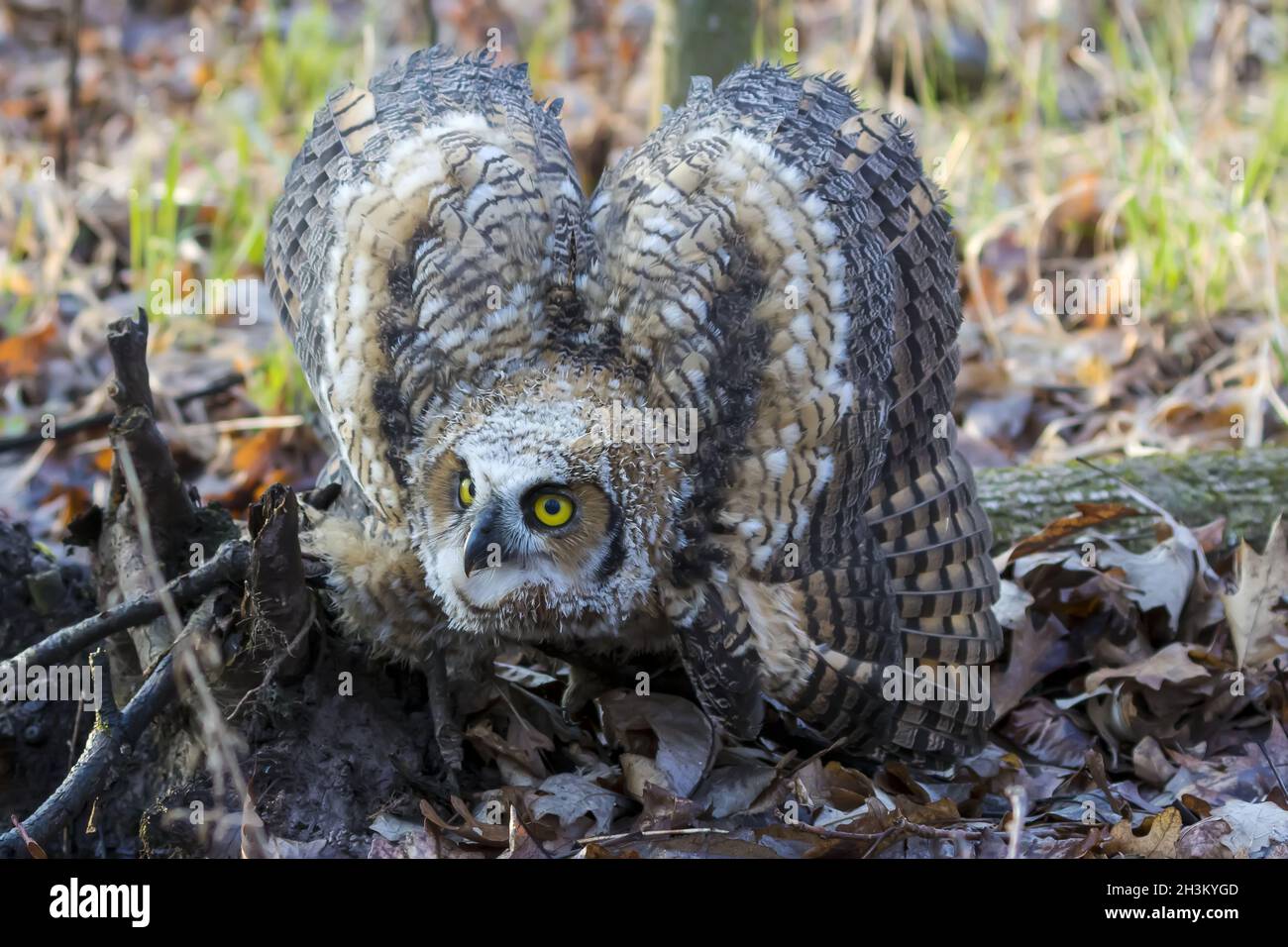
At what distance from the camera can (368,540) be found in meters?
3.57

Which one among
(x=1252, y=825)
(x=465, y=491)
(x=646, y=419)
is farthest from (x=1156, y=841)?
Answer: (x=465, y=491)

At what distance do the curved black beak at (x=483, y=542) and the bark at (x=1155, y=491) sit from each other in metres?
1.98

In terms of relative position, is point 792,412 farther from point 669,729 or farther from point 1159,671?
point 1159,671

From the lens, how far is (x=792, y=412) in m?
3.52

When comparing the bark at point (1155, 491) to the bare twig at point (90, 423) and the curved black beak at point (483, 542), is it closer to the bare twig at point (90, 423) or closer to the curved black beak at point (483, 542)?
the curved black beak at point (483, 542)

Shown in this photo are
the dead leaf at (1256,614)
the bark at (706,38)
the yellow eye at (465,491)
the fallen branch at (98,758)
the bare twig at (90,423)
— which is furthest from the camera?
the bark at (706,38)

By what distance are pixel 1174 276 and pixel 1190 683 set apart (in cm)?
282

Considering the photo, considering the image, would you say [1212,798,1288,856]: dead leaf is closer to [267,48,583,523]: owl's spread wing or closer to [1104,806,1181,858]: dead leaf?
[1104,806,1181,858]: dead leaf

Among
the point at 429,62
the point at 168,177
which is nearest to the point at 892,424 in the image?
the point at 429,62

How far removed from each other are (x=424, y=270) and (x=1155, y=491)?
104 inches

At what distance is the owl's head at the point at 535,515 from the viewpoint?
329 cm

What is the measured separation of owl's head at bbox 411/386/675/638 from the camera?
3295 mm

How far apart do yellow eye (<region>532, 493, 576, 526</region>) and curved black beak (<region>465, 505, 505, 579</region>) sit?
0.34 ft

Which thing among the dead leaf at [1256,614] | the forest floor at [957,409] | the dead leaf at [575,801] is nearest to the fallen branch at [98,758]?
the forest floor at [957,409]
